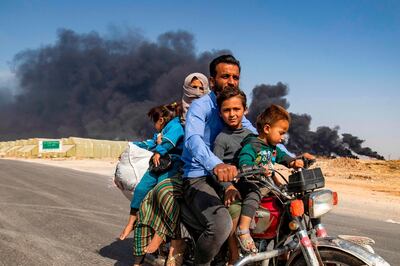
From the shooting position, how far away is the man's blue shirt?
350 centimetres

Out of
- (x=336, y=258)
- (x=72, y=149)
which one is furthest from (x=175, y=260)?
(x=72, y=149)

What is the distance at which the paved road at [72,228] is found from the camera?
18.5 ft

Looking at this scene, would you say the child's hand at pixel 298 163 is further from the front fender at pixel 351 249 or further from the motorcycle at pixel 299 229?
the front fender at pixel 351 249

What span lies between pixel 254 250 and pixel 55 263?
3.02m

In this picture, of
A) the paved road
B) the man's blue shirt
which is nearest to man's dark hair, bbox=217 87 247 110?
the man's blue shirt

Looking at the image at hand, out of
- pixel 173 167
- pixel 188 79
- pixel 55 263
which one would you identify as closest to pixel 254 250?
pixel 173 167

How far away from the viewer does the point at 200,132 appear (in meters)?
3.66

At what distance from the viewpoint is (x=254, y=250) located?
3.31m

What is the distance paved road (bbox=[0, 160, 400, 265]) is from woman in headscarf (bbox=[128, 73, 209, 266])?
3.79 ft

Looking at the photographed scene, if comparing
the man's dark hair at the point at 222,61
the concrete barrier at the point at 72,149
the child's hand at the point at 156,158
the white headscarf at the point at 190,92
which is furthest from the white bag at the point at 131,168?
the concrete barrier at the point at 72,149

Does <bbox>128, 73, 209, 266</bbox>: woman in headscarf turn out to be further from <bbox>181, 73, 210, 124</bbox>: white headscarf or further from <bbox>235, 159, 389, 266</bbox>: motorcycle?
<bbox>235, 159, 389, 266</bbox>: motorcycle

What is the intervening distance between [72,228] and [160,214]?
12.2ft

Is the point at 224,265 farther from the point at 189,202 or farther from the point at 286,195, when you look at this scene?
the point at 286,195

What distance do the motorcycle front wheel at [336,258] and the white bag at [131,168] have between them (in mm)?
2319
